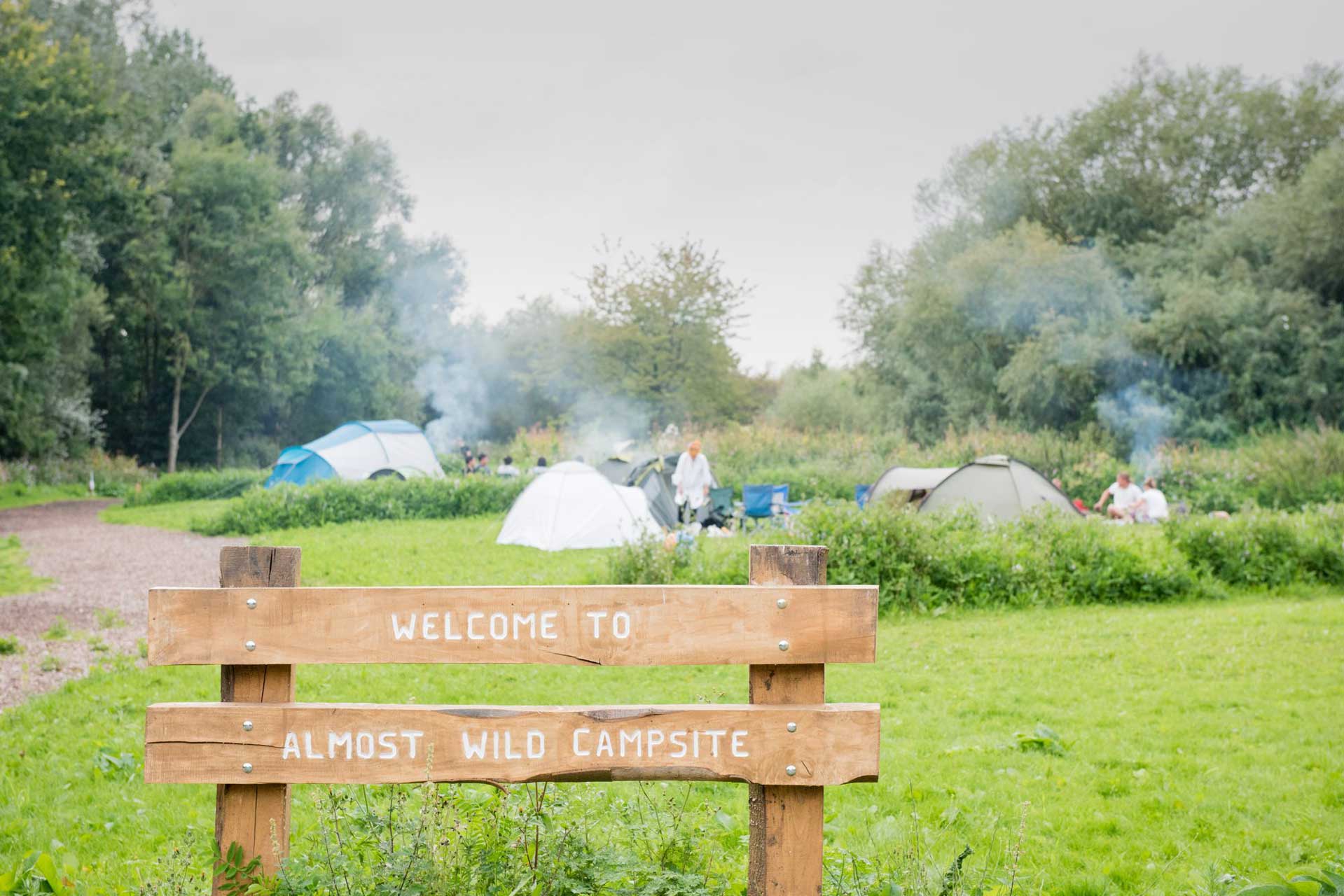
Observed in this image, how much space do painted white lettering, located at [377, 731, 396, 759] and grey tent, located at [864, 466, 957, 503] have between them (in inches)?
535

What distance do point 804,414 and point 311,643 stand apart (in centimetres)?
4042

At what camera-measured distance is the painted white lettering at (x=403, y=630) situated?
2439 millimetres

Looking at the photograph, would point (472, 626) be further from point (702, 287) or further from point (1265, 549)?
point (702, 287)

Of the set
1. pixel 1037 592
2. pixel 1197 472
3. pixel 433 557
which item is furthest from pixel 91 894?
pixel 1197 472

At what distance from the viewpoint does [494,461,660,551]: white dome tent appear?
1423 centimetres

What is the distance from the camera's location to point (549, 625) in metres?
2.45

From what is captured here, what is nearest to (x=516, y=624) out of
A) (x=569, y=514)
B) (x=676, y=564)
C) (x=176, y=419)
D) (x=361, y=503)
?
(x=676, y=564)

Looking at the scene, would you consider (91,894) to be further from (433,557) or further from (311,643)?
(433,557)

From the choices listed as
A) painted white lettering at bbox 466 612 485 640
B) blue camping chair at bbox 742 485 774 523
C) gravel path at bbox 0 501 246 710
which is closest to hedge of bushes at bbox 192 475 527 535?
gravel path at bbox 0 501 246 710

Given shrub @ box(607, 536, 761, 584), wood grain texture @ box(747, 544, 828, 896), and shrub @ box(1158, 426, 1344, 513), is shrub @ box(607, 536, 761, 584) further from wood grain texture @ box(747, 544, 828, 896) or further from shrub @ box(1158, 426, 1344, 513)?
shrub @ box(1158, 426, 1344, 513)

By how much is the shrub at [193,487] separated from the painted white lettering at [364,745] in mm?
22718

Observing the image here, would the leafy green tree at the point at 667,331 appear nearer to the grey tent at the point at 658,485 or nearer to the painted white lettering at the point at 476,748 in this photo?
the grey tent at the point at 658,485

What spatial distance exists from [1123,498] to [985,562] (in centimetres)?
735

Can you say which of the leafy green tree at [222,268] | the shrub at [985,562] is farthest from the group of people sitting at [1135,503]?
the leafy green tree at [222,268]
